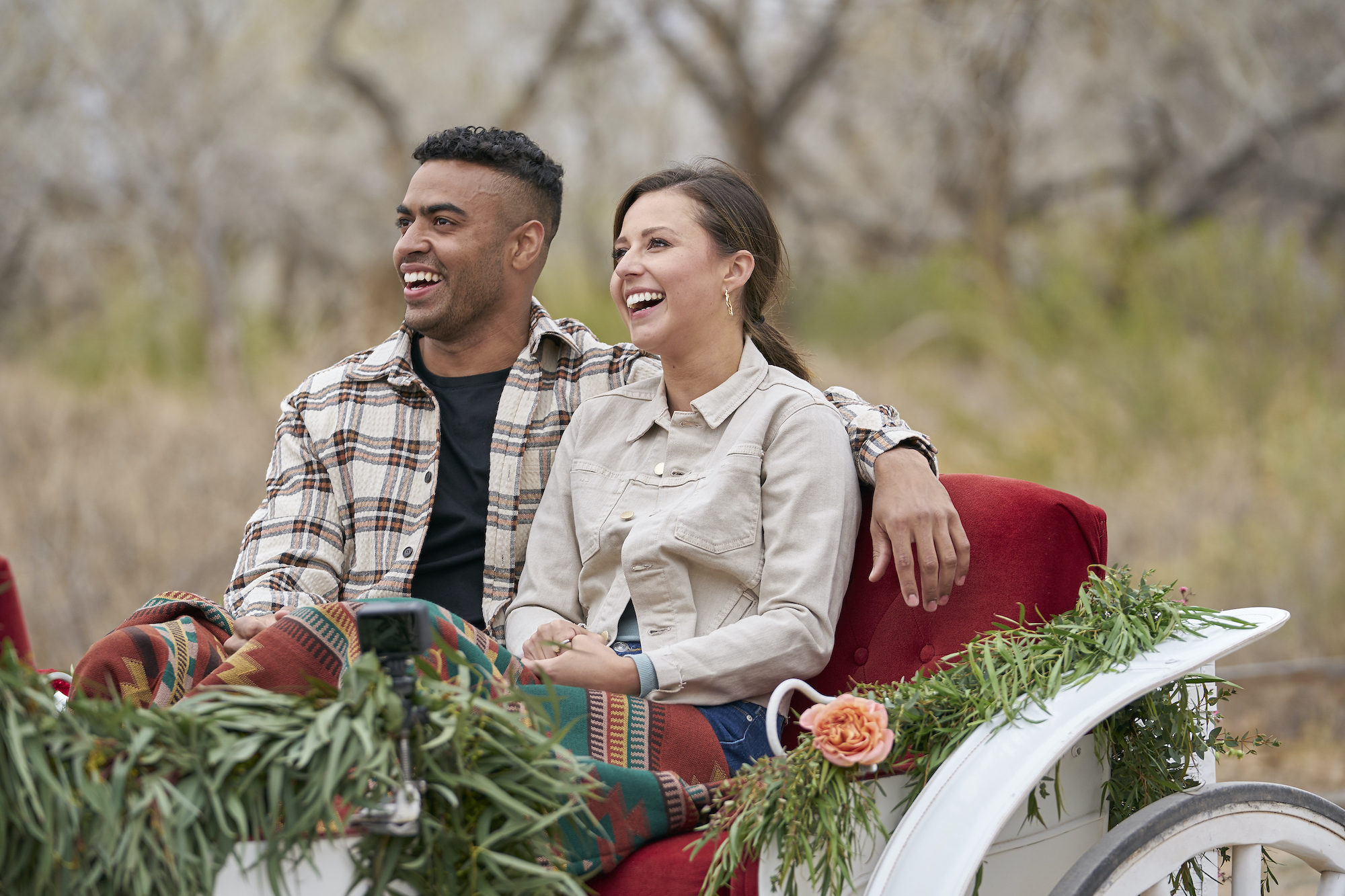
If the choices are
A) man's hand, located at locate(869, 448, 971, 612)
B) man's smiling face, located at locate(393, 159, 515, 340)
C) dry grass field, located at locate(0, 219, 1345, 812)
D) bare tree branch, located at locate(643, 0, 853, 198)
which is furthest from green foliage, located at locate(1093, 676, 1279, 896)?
bare tree branch, located at locate(643, 0, 853, 198)

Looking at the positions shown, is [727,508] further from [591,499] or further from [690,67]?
[690,67]

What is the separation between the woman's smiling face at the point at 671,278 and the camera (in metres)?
2.26

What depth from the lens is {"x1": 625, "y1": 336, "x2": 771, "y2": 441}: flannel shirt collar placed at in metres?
2.24

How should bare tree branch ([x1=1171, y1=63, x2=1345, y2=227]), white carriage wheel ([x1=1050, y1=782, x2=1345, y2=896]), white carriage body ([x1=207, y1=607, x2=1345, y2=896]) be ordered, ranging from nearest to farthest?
white carriage body ([x1=207, y1=607, x2=1345, y2=896])
white carriage wheel ([x1=1050, y1=782, x2=1345, y2=896])
bare tree branch ([x1=1171, y1=63, x2=1345, y2=227])

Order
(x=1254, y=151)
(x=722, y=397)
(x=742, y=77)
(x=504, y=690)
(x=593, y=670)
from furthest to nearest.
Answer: (x=742, y=77)
(x=1254, y=151)
(x=722, y=397)
(x=593, y=670)
(x=504, y=690)

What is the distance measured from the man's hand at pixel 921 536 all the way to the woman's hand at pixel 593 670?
444mm

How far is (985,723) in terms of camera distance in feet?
5.47

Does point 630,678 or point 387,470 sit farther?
point 387,470

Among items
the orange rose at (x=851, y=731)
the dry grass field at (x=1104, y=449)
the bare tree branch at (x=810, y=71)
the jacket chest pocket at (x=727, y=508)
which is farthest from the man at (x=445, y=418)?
the bare tree branch at (x=810, y=71)

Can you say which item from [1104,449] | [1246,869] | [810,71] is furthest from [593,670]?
[810,71]

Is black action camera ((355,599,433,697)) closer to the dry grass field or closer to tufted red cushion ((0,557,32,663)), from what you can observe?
tufted red cushion ((0,557,32,663))

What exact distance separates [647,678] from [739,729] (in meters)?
0.18

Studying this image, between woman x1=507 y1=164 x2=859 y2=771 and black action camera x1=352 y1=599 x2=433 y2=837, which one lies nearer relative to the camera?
black action camera x1=352 y1=599 x2=433 y2=837

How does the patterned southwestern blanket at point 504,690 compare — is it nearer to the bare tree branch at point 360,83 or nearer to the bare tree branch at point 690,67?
the bare tree branch at point 360,83
